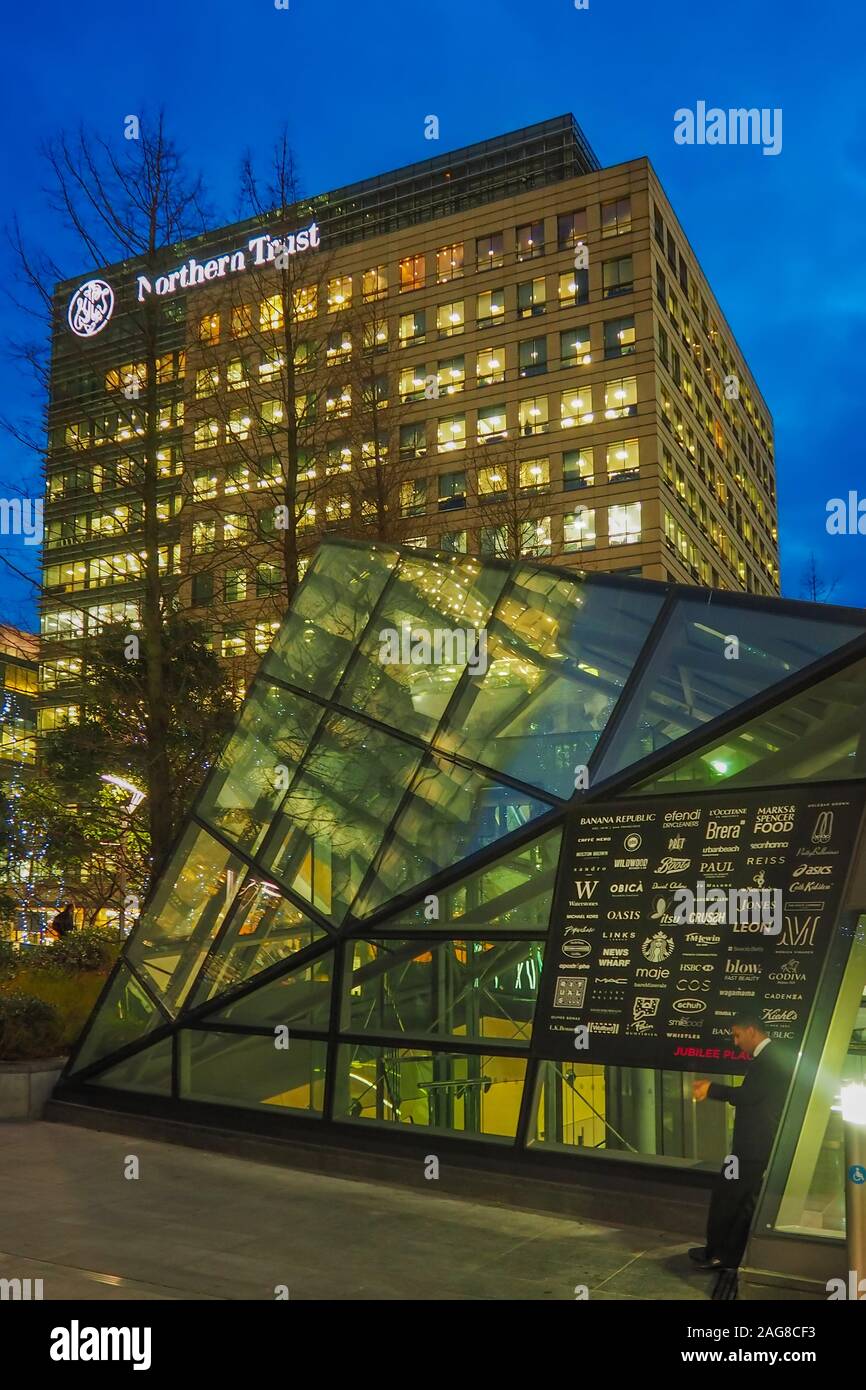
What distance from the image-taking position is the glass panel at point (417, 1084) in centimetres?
1062

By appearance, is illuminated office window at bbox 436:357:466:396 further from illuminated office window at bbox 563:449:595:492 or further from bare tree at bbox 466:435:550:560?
bare tree at bbox 466:435:550:560

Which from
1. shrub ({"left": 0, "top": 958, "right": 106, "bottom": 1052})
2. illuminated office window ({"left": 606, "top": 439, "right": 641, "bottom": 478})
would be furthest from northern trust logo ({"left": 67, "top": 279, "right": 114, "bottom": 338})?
illuminated office window ({"left": 606, "top": 439, "right": 641, "bottom": 478})

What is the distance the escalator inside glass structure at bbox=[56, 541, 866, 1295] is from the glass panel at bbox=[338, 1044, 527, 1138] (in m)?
0.03

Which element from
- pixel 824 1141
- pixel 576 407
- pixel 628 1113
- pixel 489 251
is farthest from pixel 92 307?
pixel 489 251

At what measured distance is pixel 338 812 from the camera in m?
12.1

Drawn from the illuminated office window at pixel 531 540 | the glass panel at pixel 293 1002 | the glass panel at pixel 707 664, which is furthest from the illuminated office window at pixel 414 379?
the glass panel at pixel 293 1002

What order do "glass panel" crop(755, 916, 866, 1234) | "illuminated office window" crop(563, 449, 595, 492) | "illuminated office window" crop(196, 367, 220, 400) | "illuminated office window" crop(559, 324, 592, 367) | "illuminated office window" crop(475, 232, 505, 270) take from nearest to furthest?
"glass panel" crop(755, 916, 866, 1234) < "illuminated office window" crop(196, 367, 220, 400) < "illuminated office window" crop(563, 449, 595, 492) < "illuminated office window" crop(559, 324, 592, 367) < "illuminated office window" crop(475, 232, 505, 270)

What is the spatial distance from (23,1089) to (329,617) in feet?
21.6

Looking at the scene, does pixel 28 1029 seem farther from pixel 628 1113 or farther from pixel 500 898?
pixel 628 1113

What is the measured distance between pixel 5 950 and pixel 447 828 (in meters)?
9.92

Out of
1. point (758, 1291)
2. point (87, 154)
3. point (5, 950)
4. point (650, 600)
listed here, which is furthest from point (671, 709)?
point (87, 154)

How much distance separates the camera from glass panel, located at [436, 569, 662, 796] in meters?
11.0

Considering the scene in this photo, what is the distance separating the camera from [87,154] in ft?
63.6
